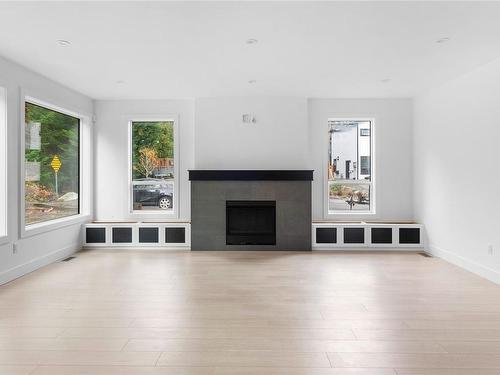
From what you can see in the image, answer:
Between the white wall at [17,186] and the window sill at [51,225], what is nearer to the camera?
the white wall at [17,186]

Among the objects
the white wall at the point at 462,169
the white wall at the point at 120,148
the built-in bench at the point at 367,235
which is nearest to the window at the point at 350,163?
the built-in bench at the point at 367,235

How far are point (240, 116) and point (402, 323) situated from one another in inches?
166

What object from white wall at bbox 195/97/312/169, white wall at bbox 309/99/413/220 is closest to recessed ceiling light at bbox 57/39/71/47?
white wall at bbox 195/97/312/169

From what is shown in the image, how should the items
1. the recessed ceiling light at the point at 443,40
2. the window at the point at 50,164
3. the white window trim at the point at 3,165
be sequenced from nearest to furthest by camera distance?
1. the recessed ceiling light at the point at 443,40
2. the white window trim at the point at 3,165
3. the window at the point at 50,164

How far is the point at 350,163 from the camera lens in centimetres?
650

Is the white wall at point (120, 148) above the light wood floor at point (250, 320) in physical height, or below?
above

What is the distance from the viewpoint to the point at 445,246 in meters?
5.36

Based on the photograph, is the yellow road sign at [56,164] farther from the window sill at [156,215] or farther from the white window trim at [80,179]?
the window sill at [156,215]

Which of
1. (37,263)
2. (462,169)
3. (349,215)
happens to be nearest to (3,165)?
(37,263)

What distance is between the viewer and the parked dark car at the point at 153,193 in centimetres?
653

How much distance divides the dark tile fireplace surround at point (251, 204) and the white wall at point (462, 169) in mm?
1896

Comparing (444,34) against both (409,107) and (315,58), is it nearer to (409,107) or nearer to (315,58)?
(315,58)

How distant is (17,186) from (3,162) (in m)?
0.35

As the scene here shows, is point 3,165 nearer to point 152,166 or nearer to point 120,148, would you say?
point 120,148
